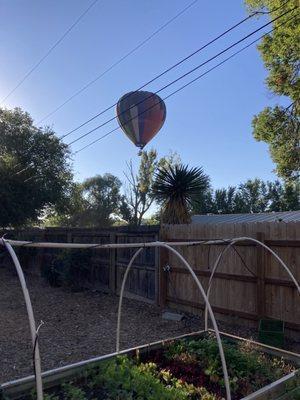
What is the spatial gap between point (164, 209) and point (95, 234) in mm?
2200

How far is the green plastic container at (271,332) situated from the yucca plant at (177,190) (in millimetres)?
4575

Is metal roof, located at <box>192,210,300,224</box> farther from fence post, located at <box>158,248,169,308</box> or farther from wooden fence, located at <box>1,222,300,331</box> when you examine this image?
fence post, located at <box>158,248,169,308</box>

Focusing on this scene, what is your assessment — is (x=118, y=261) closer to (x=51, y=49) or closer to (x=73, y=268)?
(x=73, y=268)

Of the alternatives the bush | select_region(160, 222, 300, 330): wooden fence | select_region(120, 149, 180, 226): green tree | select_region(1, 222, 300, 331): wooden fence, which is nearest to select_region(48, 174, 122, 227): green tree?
select_region(120, 149, 180, 226): green tree

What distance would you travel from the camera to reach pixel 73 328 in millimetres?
7609

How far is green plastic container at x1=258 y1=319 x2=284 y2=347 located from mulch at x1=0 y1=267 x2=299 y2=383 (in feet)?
1.61

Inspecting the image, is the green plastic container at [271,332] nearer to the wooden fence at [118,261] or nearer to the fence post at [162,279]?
the fence post at [162,279]

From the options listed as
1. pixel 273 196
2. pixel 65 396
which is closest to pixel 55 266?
pixel 65 396

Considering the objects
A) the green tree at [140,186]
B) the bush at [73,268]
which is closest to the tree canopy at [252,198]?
the green tree at [140,186]

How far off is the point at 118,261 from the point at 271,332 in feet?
17.0

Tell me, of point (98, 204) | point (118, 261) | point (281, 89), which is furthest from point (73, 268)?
point (98, 204)

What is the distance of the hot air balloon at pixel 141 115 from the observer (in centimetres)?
1175

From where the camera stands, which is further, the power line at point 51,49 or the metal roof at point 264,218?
the metal roof at point 264,218

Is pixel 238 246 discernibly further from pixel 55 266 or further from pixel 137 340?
pixel 55 266
